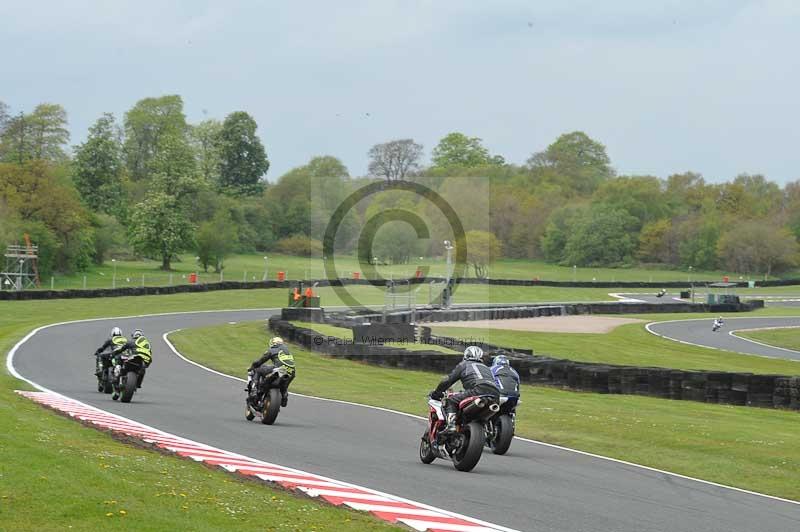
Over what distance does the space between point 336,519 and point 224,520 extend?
110 centimetres

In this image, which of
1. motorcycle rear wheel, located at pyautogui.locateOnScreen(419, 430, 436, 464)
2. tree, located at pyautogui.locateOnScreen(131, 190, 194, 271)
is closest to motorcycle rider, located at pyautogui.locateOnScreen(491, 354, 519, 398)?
motorcycle rear wheel, located at pyautogui.locateOnScreen(419, 430, 436, 464)

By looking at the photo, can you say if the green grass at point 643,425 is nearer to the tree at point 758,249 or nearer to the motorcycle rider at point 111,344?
the motorcycle rider at point 111,344

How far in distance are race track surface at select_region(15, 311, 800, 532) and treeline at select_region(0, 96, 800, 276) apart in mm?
52389

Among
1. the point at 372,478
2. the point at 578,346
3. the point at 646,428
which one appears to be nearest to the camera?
the point at 372,478

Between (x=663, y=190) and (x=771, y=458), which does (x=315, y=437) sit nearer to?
(x=771, y=458)

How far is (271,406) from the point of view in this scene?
704 inches

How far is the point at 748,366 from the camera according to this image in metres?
36.8

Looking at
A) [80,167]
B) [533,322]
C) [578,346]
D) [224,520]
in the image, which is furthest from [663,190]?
[224,520]

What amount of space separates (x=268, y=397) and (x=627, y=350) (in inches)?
1038

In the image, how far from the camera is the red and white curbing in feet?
32.3

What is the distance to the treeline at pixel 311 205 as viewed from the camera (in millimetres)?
80500

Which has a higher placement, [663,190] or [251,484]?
[663,190]

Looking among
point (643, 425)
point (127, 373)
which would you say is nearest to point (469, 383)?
point (643, 425)

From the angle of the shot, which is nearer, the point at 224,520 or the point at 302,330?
the point at 224,520
